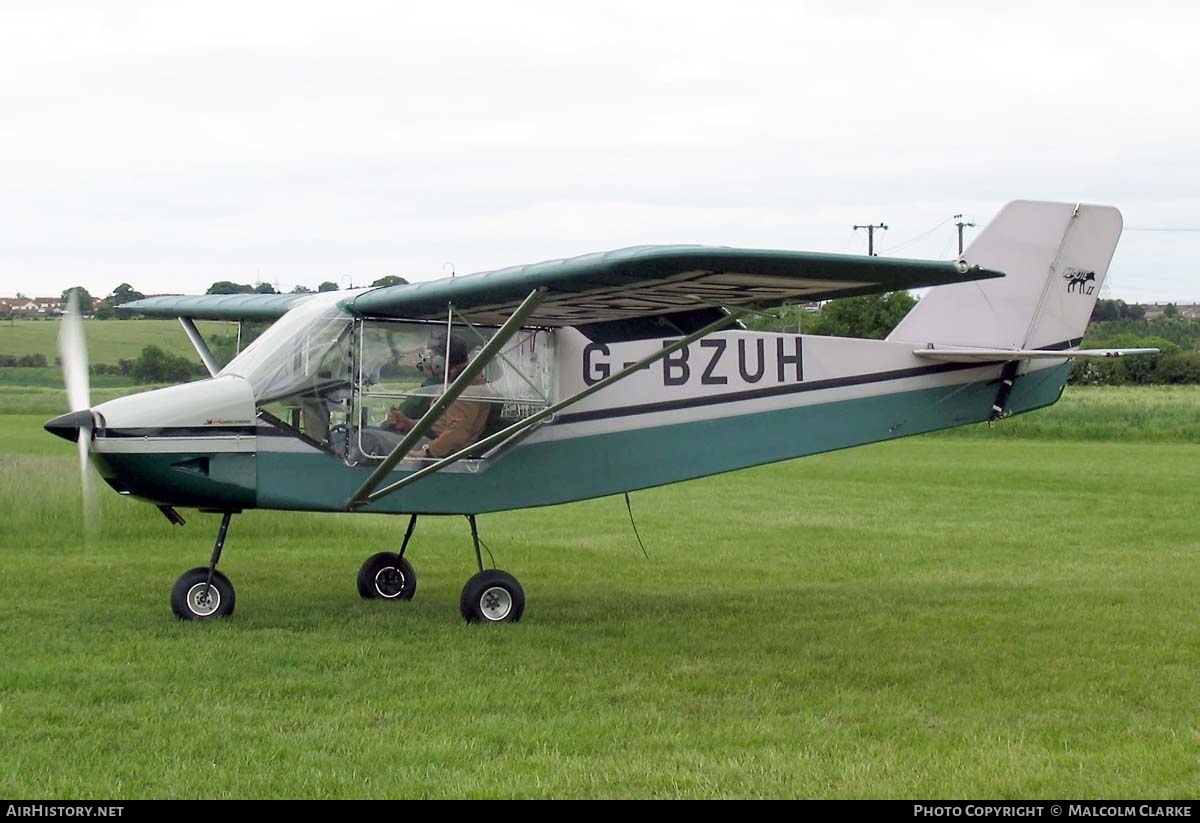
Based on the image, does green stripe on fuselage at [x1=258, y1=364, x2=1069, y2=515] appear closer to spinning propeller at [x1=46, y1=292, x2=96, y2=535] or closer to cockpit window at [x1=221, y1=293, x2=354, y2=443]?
cockpit window at [x1=221, y1=293, x2=354, y2=443]

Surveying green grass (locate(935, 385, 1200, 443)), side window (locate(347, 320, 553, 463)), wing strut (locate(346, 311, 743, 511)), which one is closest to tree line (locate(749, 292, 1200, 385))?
wing strut (locate(346, 311, 743, 511))

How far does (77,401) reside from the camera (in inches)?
386

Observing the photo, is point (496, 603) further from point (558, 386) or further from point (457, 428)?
point (558, 386)

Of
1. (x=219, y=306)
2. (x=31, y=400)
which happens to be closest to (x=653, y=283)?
(x=219, y=306)

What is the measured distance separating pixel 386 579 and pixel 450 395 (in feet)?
9.32

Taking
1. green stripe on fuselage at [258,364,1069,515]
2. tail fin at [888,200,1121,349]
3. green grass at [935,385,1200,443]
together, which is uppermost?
tail fin at [888,200,1121,349]

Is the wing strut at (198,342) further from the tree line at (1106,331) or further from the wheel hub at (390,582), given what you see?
the tree line at (1106,331)

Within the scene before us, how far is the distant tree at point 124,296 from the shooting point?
13.5 m

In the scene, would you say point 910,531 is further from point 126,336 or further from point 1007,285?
point 126,336

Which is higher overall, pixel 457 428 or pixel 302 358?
pixel 302 358

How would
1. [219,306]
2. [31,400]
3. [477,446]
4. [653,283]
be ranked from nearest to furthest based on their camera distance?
[653,283] → [477,446] → [219,306] → [31,400]

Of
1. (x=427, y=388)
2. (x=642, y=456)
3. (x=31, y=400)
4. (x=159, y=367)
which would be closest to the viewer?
(x=427, y=388)

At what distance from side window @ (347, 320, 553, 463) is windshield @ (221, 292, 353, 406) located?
6.1 inches

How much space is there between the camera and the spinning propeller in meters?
8.98
